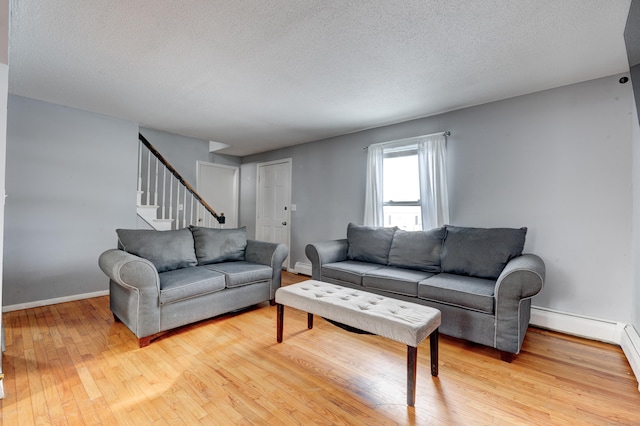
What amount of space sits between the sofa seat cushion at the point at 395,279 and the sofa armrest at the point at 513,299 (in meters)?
0.65

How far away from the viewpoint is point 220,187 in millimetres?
5660

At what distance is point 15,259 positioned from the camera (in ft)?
9.91

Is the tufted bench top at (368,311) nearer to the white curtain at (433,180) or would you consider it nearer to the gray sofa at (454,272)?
the gray sofa at (454,272)

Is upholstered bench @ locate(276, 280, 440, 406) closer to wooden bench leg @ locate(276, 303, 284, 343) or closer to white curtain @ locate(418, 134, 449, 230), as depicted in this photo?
wooden bench leg @ locate(276, 303, 284, 343)

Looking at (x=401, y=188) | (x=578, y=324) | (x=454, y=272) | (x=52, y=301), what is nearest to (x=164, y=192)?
(x=52, y=301)

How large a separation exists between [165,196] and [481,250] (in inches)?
173

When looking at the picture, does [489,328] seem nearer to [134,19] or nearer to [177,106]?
[134,19]

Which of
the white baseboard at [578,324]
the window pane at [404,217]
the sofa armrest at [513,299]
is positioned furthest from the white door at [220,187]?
the white baseboard at [578,324]

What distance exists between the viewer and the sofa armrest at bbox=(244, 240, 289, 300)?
322 centimetres

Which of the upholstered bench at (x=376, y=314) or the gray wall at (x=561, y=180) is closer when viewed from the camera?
the upholstered bench at (x=376, y=314)

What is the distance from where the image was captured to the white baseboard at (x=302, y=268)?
15.4 feet

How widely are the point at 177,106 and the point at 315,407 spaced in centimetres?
331

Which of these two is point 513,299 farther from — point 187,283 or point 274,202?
point 274,202

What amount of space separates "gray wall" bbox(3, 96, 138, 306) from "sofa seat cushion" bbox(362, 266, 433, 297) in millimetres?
3272
